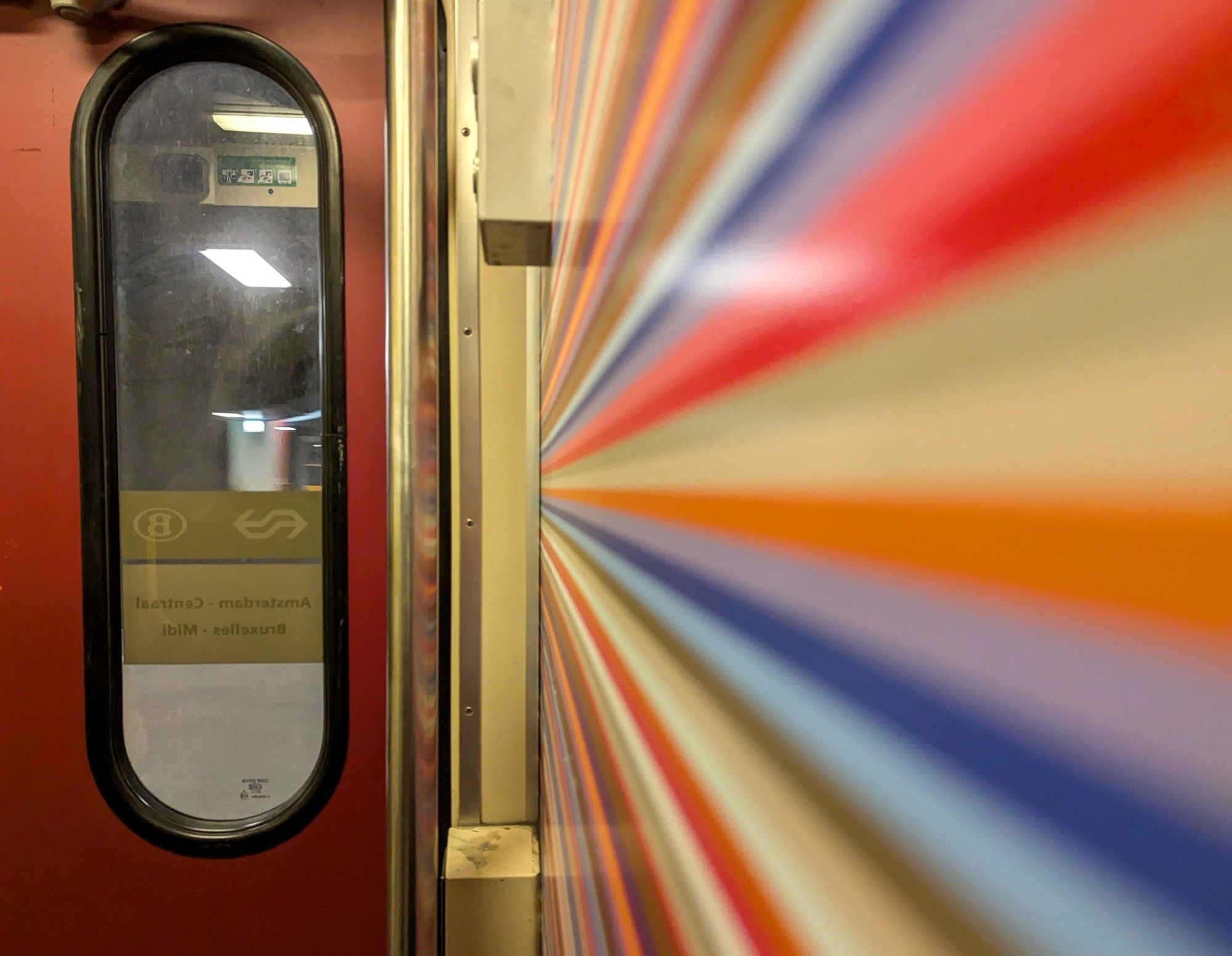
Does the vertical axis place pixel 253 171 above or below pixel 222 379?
above

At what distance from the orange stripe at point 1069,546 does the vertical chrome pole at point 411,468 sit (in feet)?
1.61

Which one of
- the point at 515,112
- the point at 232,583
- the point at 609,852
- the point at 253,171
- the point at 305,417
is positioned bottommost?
the point at 232,583

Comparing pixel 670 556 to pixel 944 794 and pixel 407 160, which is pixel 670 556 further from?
pixel 407 160

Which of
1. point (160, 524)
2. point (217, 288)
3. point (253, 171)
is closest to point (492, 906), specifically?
point (160, 524)

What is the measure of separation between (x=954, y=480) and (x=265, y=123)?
174 cm

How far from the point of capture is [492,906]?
785mm

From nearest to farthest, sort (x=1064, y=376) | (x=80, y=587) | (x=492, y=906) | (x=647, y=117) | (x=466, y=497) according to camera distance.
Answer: (x=1064, y=376)
(x=647, y=117)
(x=492, y=906)
(x=466, y=497)
(x=80, y=587)

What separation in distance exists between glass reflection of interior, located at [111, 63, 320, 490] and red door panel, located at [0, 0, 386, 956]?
9 cm

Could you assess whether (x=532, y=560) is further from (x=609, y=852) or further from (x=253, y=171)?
(x=253, y=171)

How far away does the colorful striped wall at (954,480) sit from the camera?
0.03 metres

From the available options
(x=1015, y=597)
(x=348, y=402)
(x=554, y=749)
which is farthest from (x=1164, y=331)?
(x=348, y=402)

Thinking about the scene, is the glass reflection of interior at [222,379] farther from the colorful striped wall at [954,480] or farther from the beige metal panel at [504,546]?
the colorful striped wall at [954,480]

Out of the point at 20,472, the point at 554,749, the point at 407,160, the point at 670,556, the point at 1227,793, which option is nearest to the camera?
the point at 1227,793

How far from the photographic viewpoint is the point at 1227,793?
3cm
